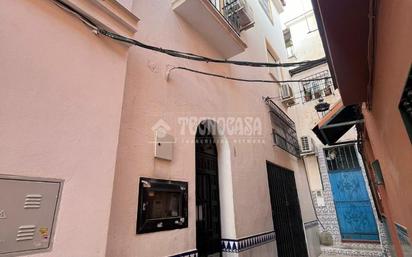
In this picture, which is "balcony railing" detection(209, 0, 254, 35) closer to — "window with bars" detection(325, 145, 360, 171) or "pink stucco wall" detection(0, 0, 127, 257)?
"pink stucco wall" detection(0, 0, 127, 257)

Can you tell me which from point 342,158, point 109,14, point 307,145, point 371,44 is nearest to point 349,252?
point 342,158

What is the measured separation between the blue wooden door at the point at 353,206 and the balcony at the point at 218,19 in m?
6.20

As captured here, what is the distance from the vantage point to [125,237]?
181cm

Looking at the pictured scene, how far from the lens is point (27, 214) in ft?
3.85

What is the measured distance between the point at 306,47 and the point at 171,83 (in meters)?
8.94

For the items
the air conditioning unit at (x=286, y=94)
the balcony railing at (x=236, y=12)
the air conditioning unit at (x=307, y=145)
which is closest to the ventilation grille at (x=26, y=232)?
the balcony railing at (x=236, y=12)

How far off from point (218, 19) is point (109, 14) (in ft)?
6.31

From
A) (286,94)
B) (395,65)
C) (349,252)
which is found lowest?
(349,252)

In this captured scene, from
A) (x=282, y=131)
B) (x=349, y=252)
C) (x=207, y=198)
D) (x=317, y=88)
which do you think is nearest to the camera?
(x=207, y=198)

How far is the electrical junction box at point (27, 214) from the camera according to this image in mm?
1098

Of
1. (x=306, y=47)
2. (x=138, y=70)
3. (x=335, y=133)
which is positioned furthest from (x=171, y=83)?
(x=306, y=47)

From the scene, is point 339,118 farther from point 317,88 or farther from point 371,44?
point 317,88

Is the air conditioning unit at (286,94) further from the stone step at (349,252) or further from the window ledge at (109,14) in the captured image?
the window ledge at (109,14)

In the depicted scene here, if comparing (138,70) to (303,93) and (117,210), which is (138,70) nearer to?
(117,210)
